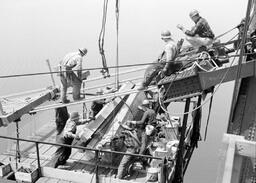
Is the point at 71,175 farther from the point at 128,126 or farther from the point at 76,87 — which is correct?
the point at 76,87

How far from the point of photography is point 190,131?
1091cm

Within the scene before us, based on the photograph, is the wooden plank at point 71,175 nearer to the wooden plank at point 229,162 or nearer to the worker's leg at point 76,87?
the worker's leg at point 76,87

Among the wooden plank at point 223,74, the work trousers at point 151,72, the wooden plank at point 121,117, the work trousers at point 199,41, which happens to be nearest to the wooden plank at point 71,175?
the wooden plank at point 121,117

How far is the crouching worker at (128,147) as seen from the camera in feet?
27.1

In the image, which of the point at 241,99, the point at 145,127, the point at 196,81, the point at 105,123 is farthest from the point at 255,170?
the point at 105,123

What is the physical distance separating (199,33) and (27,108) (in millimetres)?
5360

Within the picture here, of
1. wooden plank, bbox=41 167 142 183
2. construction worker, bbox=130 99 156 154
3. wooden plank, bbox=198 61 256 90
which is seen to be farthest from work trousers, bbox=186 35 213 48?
wooden plank, bbox=41 167 142 183

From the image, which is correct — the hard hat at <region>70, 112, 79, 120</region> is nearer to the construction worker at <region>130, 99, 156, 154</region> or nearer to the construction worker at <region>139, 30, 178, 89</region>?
the construction worker at <region>130, 99, 156, 154</region>

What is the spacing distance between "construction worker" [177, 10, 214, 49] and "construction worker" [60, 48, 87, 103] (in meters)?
3.13

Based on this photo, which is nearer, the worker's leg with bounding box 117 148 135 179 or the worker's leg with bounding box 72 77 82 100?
the worker's leg with bounding box 117 148 135 179

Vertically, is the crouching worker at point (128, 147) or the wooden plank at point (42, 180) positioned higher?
the crouching worker at point (128, 147)

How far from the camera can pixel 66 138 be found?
28.8 ft

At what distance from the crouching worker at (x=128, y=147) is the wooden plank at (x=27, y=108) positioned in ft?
9.84

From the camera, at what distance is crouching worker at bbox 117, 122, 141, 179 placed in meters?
8.26
